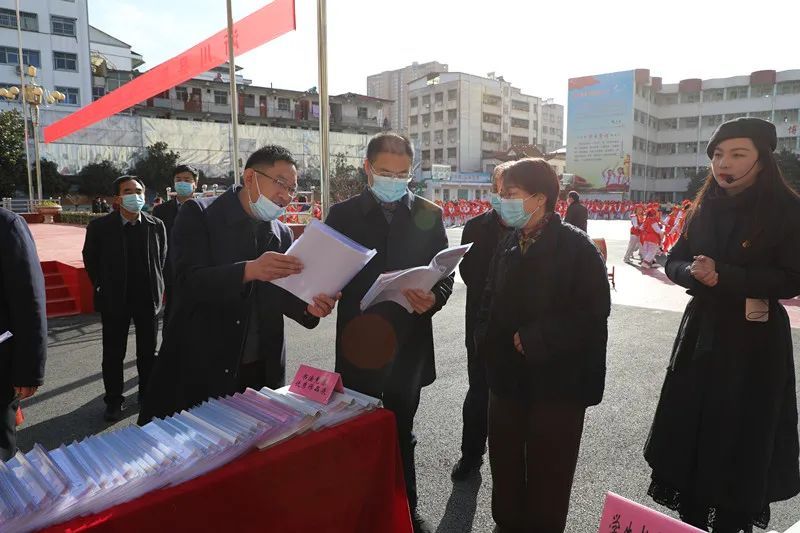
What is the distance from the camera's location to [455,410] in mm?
4102

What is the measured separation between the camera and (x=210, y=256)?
225cm

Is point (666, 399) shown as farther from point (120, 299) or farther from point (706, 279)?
point (120, 299)

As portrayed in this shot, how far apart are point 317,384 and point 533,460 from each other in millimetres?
935

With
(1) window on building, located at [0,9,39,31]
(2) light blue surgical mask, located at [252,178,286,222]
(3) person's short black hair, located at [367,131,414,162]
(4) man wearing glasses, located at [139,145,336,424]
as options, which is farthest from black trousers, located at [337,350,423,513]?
(1) window on building, located at [0,9,39,31]

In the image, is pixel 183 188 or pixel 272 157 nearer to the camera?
pixel 272 157

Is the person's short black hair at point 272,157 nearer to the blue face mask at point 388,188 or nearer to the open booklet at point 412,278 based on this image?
the blue face mask at point 388,188

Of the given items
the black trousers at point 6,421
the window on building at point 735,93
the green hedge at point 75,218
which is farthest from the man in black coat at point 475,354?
the window on building at point 735,93

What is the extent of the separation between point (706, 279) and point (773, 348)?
378 mm

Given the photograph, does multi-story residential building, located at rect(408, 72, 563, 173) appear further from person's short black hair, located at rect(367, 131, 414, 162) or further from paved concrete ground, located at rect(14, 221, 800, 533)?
person's short black hair, located at rect(367, 131, 414, 162)

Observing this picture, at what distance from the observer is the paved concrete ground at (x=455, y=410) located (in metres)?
2.85

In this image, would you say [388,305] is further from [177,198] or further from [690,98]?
[690,98]

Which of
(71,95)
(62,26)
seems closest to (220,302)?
(71,95)

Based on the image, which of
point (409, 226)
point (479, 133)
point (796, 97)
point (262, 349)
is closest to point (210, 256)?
point (262, 349)

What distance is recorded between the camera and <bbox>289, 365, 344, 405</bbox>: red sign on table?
70.2 inches
